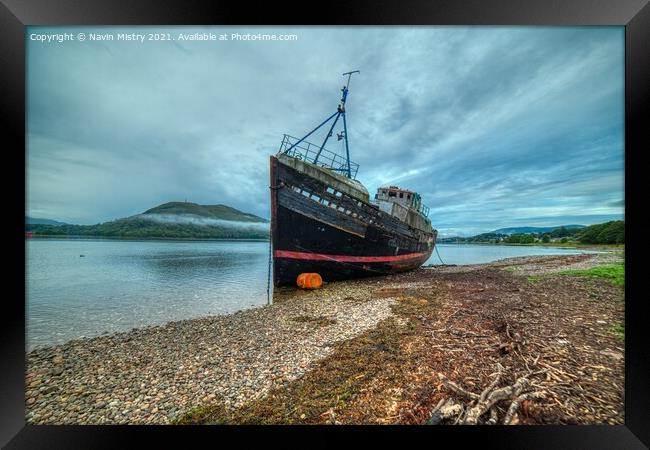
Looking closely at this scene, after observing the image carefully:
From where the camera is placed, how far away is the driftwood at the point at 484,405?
101 inches

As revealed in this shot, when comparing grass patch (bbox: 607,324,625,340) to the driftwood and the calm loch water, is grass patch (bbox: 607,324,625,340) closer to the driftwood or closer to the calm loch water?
the driftwood

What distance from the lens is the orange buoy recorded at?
10.3 m

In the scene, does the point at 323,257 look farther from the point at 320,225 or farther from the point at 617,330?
the point at 617,330

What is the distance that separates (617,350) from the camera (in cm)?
341

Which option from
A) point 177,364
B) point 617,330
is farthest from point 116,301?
point 617,330

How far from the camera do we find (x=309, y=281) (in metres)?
10.4

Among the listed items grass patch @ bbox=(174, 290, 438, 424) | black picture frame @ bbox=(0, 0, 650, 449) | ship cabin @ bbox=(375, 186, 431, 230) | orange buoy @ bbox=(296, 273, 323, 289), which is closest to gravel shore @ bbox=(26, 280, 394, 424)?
grass patch @ bbox=(174, 290, 438, 424)

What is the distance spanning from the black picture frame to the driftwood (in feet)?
5.66

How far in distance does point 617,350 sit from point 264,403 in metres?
5.45

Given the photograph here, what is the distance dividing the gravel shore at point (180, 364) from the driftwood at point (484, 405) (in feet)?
6.76

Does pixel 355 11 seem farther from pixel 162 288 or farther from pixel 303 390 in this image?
pixel 162 288

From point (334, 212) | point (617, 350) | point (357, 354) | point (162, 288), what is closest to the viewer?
point (617, 350)

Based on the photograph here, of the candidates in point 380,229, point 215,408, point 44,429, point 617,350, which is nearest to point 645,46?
point 617,350

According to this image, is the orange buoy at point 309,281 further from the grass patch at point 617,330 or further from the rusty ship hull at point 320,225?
the grass patch at point 617,330
